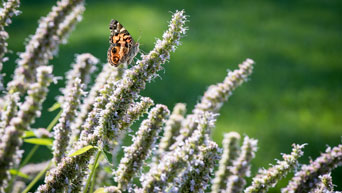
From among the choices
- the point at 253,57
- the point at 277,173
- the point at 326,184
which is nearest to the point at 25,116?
the point at 277,173

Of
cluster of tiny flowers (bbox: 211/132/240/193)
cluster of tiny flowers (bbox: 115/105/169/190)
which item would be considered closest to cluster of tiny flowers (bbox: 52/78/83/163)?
cluster of tiny flowers (bbox: 115/105/169/190)

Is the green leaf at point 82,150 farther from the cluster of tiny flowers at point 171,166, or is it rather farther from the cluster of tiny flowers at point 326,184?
the cluster of tiny flowers at point 326,184

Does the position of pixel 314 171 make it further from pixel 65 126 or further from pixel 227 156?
pixel 65 126

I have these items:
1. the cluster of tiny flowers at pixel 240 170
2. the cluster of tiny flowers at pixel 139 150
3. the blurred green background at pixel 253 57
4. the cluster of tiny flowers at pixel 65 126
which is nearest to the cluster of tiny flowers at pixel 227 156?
the cluster of tiny flowers at pixel 240 170

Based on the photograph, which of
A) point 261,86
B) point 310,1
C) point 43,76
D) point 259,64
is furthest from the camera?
point 310,1

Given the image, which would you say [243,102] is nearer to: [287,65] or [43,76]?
[287,65]

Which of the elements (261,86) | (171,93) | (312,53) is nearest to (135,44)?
(171,93)

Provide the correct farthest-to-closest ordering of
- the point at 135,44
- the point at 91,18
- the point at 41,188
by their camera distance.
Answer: the point at 91,18, the point at 135,44, the point at 41,188
